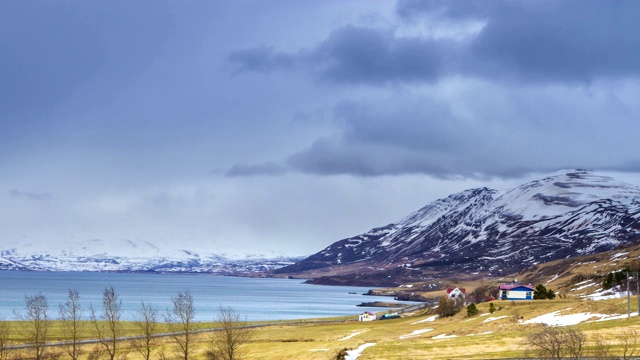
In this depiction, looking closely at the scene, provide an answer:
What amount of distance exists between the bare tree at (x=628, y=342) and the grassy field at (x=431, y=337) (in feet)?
3.04

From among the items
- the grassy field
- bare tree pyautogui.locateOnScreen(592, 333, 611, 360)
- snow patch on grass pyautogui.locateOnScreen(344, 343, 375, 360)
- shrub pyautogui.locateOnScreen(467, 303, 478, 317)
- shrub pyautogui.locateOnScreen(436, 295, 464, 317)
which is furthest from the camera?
shrub pyautogui.locateOnScreen(436, 295, 464, 317)

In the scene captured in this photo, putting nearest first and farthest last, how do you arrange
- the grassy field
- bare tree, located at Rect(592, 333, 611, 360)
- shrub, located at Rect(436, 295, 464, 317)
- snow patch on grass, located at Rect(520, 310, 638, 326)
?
bare tree, located at Rect(592, 333, 611, 360)
the grassy field
snow patch on grass, located at Rect(520, 310, 638, 326)
shrub, located at Rect(436, 295, 464, 317)

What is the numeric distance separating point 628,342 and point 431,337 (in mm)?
42084

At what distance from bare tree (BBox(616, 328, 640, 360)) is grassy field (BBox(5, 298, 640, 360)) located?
3.04 feet

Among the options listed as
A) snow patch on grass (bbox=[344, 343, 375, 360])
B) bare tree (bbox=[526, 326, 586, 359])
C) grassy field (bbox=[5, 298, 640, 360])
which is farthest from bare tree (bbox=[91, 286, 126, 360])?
bare tree (bbox=[526, 326, 586, 359])

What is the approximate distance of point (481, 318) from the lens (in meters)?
156

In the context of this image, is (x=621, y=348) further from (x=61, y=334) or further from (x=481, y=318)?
(x=61, y=334)

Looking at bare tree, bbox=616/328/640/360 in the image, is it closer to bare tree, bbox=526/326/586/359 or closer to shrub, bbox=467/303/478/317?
bare tree, bbox=526/326/586/359

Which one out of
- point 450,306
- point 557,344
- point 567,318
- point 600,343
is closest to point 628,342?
point 600,343

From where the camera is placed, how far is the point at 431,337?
129125mm

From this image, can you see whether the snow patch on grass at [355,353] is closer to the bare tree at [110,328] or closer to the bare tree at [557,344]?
the bare tree at [557,344]

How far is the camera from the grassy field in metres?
99.2

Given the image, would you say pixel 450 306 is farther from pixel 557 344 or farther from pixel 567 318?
pixel 557 344

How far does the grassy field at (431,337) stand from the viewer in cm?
9919
